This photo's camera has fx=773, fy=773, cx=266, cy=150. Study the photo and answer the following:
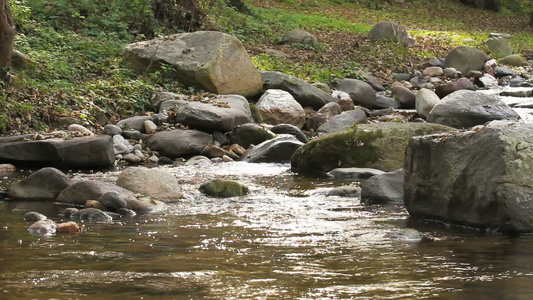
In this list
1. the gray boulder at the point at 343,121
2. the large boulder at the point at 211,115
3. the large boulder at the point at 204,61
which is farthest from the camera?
the large boulder at the point at 204,61

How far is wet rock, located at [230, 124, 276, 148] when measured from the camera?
11.3 m

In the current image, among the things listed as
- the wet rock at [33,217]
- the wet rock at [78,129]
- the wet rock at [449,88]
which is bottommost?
the wet rock at [78,129]

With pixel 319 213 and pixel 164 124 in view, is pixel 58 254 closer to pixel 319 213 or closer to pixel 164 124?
pixel 319 213

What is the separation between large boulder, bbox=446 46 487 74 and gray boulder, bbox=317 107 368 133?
8.32 m

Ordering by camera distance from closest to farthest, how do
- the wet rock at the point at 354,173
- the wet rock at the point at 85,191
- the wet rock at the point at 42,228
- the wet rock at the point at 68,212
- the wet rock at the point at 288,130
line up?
1. the wet rock at the point at 42,228
2. the wet rock at the point at 68,212
3. the wet rock at the point at 85,191
4. the wet rock at the point at 354,173
5. the wet rock at the point at 288,130

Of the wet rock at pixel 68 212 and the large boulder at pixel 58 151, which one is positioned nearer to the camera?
the wet rock at pixel 68 212

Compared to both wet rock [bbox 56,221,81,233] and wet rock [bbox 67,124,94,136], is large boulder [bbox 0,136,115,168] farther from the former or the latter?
wet rock [bbox 56,221,81,233]

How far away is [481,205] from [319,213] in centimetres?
149

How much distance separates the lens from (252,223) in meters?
6.42

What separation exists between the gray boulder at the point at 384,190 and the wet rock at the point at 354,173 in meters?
1.29

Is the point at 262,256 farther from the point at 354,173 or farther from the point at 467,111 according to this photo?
the point at 467,111

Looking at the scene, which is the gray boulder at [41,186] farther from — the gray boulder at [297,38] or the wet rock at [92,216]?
the gray boulder at [297,38]

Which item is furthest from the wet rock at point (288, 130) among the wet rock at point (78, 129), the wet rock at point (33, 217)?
the wet rock at point (33, 217)

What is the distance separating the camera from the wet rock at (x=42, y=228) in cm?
587
